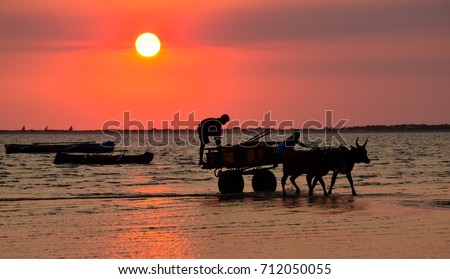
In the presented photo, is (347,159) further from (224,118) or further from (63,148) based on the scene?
(63,148)

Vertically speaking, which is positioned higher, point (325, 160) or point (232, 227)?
point (325, 160)

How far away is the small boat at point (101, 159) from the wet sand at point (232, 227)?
34.3 meters

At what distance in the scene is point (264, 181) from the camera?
29797 millimetres

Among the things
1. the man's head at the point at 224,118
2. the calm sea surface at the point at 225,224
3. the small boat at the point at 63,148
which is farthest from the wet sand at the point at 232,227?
the small boat at the point at 63,148

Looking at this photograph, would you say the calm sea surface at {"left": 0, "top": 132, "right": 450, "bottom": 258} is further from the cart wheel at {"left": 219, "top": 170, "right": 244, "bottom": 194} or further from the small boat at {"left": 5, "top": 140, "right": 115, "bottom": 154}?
the small boat at {"left": 5, "top": 140, "right": 115, "bottom": 154}

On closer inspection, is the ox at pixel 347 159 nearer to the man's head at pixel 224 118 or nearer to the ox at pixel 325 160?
the ox at pixel 325 160

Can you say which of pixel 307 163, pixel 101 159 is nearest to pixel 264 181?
pixel 307 163

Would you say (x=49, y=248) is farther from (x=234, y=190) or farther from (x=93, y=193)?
(x=93, y=193)

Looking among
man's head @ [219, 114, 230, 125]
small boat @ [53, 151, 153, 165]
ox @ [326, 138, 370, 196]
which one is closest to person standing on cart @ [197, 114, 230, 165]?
man's head @ [219, 114, 230, 125]

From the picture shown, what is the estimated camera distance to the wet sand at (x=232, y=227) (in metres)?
17.0

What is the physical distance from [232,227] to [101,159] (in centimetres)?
4381

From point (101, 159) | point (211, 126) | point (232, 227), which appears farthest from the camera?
point (101, 159)

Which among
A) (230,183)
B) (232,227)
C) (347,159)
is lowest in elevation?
(232,227)
